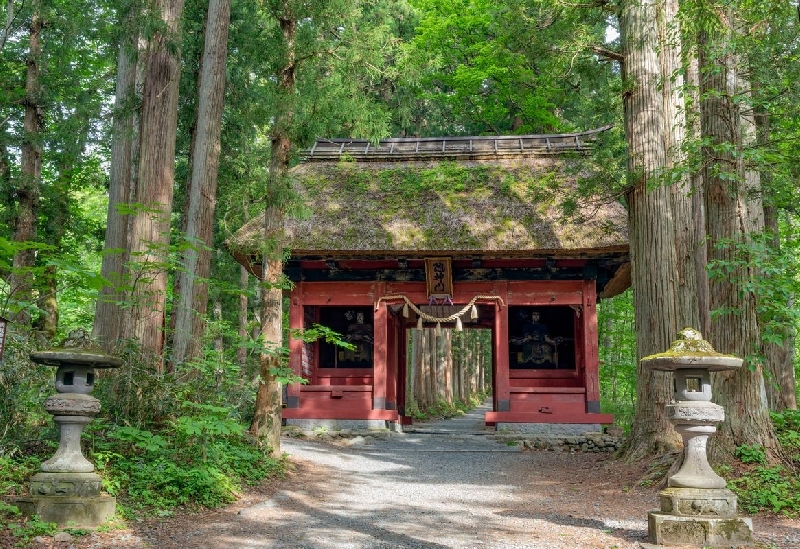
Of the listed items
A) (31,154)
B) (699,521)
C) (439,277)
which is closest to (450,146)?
(439,277)

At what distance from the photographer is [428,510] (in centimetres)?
675

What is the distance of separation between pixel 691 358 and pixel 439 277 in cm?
853

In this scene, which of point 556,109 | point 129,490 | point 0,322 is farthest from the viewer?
point 556,109

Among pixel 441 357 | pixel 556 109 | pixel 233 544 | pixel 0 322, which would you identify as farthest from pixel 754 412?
pixel 441 357

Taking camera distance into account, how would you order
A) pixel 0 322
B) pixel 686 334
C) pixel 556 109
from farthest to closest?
pixel 556 109 < pixel 686 334 < pixel 0 322

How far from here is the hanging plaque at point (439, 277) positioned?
13.4 metres

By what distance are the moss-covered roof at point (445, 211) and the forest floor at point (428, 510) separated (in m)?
4.00

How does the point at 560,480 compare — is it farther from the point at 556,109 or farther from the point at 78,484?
the point at 556,109

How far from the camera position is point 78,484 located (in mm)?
5152

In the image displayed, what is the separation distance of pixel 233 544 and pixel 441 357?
21.9 meters

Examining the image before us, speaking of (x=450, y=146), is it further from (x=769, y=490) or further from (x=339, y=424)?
(x=769, y=490)

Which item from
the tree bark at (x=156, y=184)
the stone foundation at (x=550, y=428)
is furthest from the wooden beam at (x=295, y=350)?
the tree bark at (x=156, y=184)

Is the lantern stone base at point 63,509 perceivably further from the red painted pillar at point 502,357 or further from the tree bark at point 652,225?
the red painted pillar at point 502,357

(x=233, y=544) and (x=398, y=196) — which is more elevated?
(x=398, y=196)
